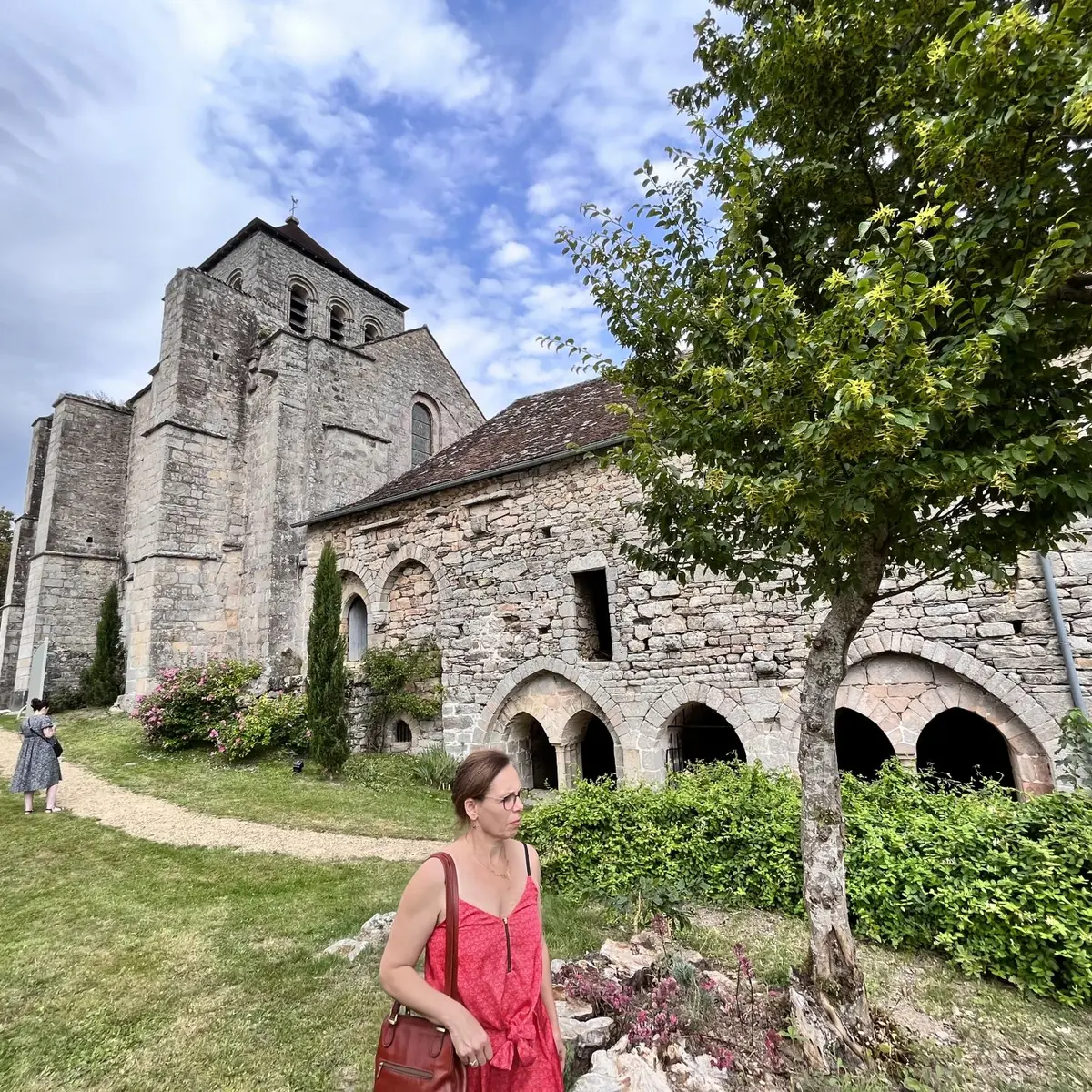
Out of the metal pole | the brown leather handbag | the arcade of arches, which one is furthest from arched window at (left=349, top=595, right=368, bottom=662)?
the brown leather handbag

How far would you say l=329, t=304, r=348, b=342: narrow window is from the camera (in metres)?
20.3

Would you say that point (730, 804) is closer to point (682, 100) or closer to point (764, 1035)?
point (764, 1035)

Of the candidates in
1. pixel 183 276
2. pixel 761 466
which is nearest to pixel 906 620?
pixel 761 466

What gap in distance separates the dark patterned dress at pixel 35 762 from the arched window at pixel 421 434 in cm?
1106

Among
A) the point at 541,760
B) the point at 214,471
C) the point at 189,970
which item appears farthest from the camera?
the point at 214,471

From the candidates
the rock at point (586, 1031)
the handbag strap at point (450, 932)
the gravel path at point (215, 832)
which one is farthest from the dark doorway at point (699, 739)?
the handbag strap at point (450, 932)

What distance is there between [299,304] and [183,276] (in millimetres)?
4662

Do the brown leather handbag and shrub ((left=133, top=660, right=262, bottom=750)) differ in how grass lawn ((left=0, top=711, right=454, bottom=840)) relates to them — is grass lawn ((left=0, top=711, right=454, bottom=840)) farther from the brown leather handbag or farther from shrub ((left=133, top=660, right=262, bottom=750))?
the brown leather handbag

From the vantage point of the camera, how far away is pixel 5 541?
24.5 metres

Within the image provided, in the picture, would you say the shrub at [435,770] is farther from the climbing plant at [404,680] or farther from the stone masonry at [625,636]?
the climbing plant at [404,680]

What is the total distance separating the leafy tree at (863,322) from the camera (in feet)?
7.44

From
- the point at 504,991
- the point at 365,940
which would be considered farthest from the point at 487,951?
the point at 365,940

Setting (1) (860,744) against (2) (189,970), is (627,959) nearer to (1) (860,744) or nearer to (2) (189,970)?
(2) (189,970)

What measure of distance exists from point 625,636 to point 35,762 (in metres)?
8.00
